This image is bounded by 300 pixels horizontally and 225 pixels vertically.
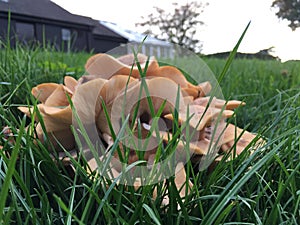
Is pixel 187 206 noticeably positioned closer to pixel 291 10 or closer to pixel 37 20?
pixel 291 10

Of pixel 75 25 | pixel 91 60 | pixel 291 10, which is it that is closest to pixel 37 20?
pixel 75 25

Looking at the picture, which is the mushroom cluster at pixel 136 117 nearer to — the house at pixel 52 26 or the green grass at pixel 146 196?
the green grass at pixel 146 196

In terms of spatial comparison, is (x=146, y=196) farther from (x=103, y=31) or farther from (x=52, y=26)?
(x=103, y=31)

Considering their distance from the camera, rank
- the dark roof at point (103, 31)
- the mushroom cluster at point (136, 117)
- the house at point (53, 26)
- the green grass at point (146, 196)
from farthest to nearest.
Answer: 1. the dark roof at point (103, 31)
2. the house at point (53, 26)
3. the mushroom cluster at point (136, 117)
4. the green grass at point (146, 196)

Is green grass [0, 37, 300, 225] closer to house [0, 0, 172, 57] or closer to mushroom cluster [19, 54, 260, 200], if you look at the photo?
mushroom cluster [19, 54, 260, 200]

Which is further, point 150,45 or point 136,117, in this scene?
point 150,45

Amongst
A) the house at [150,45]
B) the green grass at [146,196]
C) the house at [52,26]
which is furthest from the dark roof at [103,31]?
the green grass at [146,196]

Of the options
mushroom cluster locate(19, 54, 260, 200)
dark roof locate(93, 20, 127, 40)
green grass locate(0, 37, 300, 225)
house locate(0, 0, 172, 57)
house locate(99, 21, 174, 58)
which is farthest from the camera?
dark roof locate(93, 20, 127, 40)

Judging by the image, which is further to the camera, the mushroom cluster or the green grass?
the mushroom cluster

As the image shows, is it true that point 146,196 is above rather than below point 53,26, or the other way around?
below

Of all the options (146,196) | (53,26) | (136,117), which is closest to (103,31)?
(53,26)

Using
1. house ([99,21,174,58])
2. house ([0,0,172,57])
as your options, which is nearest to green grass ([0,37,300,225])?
house ([99,21,174,58])

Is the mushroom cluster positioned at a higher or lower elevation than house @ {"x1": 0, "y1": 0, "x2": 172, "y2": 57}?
lower
